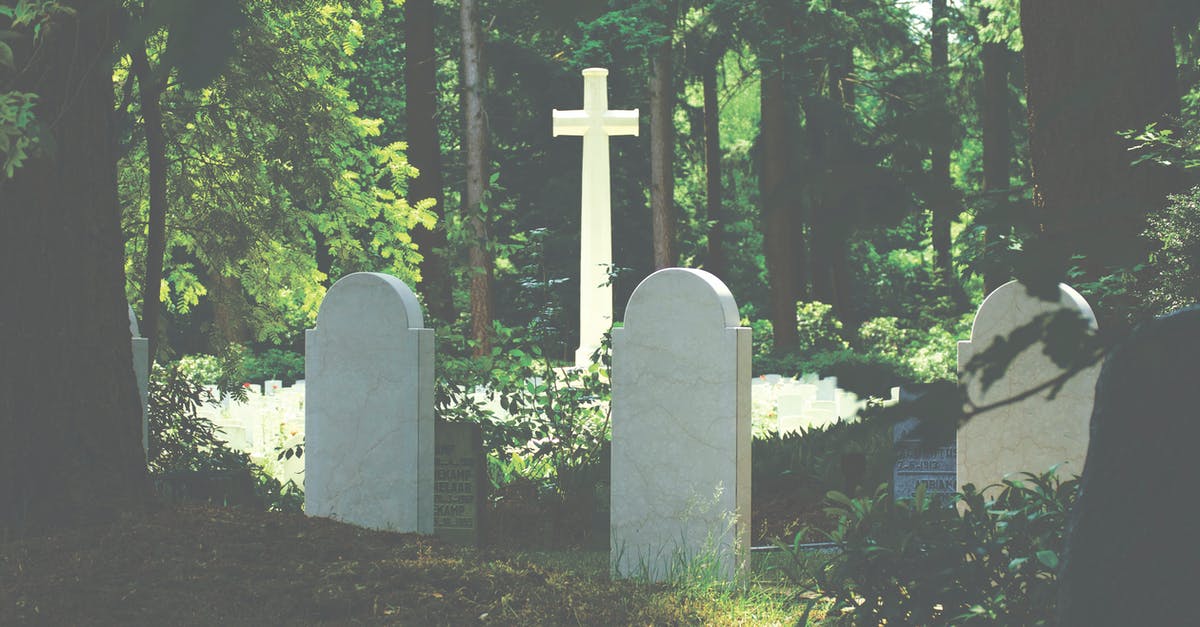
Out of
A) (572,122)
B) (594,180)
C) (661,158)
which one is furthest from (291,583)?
(661,158)

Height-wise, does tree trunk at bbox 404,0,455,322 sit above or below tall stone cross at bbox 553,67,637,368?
above

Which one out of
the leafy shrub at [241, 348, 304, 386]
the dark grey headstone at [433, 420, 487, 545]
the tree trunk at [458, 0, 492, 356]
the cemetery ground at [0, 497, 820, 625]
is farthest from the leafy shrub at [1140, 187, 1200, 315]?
the leafy shrub at [241, 348, 304, 386]

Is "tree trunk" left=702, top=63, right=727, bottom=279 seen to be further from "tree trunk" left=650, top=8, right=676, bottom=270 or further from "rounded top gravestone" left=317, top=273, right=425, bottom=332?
"rounded top gravestone" left=317, top=273, right=425, bottom=332

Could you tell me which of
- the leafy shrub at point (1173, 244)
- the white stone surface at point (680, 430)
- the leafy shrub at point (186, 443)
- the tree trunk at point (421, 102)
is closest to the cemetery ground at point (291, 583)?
the white stone surface at point (680, 430)

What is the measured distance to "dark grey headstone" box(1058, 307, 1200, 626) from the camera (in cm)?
232

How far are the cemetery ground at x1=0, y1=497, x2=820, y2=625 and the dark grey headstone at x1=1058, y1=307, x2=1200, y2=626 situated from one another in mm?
2695

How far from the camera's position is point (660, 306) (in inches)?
266

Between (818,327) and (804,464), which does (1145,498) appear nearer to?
(804,464)

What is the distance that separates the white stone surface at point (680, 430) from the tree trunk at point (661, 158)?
659 inches

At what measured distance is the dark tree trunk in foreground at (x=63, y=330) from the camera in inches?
227

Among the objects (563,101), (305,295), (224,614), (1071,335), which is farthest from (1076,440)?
(563,101)

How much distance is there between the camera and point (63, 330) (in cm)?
585

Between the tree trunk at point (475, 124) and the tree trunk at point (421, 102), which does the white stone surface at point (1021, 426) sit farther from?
the tree trunk at point (421, 102)

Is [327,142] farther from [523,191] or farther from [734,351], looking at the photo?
[523,191]
